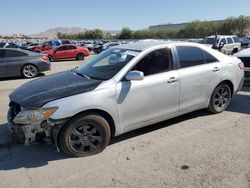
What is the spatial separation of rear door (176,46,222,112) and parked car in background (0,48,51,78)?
8.98 m

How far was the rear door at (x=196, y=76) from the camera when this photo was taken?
525 cm

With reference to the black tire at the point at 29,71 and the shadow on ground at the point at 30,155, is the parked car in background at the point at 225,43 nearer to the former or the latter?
the black tire at the point at 29,71

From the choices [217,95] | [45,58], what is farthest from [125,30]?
[217,95]

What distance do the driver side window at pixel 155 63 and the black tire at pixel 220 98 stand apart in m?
1.36

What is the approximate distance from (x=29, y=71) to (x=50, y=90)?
900 cm

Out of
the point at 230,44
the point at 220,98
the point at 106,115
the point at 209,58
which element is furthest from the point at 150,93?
the point at 230,44

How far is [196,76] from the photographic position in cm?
539

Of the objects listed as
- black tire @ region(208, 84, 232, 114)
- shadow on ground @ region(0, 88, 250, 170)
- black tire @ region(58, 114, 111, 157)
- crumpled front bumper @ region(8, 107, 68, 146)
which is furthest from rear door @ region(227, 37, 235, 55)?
crumpled front bumper @ region(8, 107, 68, 146)

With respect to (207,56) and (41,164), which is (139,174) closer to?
(41,164)

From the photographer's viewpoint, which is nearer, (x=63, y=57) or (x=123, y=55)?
(x=123, y=55)

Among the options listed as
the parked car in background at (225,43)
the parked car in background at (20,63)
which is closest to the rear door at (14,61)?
the parked car in background at (20,63)

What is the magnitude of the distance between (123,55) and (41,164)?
7.17 feet

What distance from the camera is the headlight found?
13.2 feet

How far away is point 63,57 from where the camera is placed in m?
23.9
